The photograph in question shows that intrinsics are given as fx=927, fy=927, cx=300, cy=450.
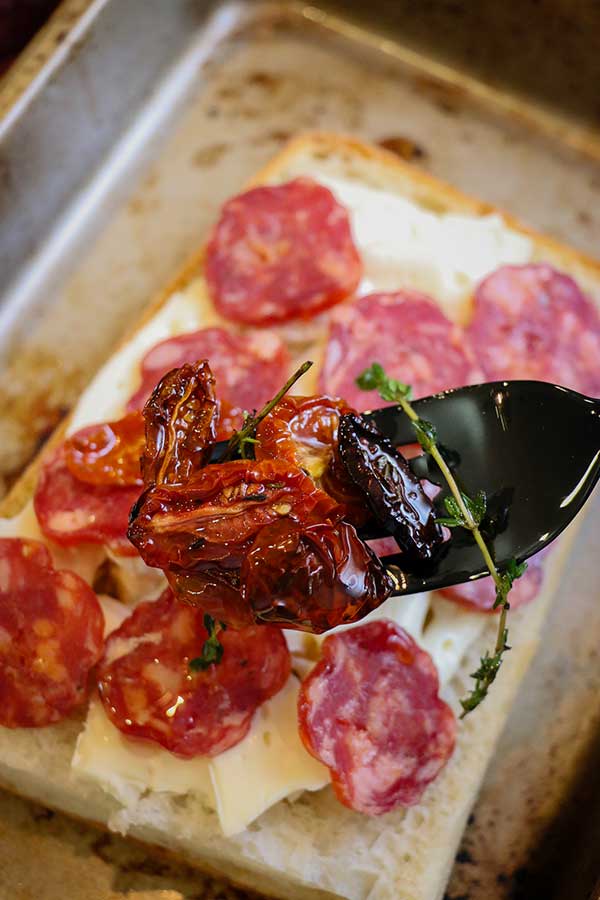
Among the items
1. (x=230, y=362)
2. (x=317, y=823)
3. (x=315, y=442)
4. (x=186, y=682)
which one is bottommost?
(x=317, y=823)

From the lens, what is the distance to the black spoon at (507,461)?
1.89m

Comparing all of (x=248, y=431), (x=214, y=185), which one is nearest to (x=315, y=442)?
(x=248, y=431)

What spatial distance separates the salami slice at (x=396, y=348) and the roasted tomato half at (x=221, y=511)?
74 centimetres

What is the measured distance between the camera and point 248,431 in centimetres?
176

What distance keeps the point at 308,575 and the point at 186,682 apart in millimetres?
572

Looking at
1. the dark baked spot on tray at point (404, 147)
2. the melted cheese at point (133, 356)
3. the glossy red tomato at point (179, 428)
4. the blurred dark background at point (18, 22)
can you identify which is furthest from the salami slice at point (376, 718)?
the blurred dark background at point (18, 22)

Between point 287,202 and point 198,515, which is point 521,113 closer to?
point 287,202

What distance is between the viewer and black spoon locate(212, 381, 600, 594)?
1886 mm

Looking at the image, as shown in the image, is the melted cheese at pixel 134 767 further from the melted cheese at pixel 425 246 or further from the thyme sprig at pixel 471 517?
the melted cheese at pixel 425 246

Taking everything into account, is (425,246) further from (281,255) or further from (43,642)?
(43,642)

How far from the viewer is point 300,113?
342 cm

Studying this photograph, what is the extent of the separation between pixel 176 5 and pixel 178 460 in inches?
89.1

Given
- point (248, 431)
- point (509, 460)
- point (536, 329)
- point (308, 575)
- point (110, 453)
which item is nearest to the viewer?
point (308, 575)

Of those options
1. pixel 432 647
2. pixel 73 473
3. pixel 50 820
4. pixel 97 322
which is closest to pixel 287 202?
pixel 97 322
